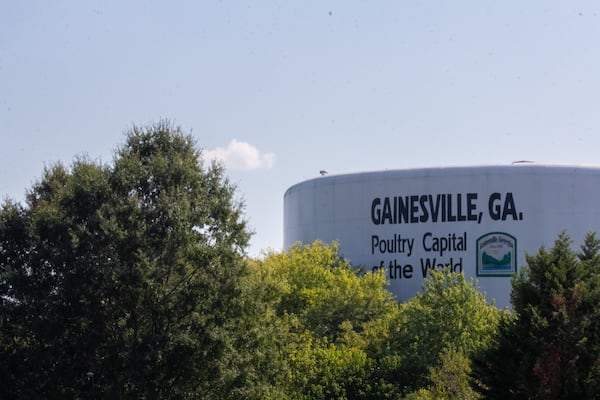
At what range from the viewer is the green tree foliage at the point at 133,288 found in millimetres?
32094

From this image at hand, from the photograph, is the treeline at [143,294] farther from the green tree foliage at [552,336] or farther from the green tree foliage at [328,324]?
the green tree foliage at [552,336]

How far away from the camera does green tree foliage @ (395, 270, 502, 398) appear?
40625 millimetres

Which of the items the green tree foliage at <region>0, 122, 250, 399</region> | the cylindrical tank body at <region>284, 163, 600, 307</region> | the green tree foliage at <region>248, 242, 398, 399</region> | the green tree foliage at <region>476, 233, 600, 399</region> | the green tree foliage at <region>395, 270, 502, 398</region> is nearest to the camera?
the green tree foliage at <region>476, 233, 600, 399</region>

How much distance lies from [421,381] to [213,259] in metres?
12.3

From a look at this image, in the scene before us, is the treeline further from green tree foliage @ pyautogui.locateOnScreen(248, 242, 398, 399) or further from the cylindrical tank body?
the cylindrical tank body

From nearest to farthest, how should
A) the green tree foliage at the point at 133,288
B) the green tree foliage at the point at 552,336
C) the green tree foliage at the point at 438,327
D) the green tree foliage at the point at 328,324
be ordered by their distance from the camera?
the green tree foliage at the point at 552,336 → the green tree foliage at the point at 133,288 → the green tree foliage at the point at 328,324 → the green tree foliage at the point at 438,327

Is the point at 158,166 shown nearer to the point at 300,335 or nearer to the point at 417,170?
the point at 300,335

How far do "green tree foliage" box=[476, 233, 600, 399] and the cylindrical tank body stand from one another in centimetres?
3098

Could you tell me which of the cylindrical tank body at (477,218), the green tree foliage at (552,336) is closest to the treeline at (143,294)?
the green tree foliage at (552,336)

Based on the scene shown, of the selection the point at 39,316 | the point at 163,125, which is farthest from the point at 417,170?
the point at 39,316

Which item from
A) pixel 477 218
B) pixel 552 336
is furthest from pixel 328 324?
pixel 552 336

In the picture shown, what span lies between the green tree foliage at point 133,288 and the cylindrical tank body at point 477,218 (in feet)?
86.3

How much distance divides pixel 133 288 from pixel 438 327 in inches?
628

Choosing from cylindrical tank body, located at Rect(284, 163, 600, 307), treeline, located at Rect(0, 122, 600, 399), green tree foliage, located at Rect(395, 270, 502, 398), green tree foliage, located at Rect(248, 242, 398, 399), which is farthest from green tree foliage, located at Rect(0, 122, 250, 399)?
cylindrical tank body, located at Rect(284, 163, 600, 307)
